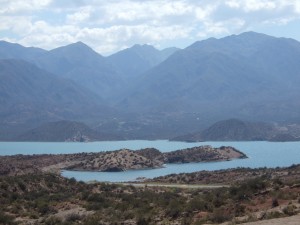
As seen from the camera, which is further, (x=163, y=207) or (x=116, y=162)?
(x=116, y=162)

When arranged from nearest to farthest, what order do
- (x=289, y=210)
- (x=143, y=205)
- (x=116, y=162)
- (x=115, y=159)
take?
(x=289, y=210), (x=143, y=205), (x=116, y=162), (x=115, y=159)

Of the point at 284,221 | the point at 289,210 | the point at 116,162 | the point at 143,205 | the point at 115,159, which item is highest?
the point at 115,159

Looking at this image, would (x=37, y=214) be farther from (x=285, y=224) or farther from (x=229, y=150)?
(x=229, y=150)

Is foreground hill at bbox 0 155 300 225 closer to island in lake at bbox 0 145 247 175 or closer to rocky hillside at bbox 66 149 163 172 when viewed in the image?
island in lake at bbox 0 145 247 175

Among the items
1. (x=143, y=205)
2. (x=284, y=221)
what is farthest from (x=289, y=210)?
(x=143, y=205)

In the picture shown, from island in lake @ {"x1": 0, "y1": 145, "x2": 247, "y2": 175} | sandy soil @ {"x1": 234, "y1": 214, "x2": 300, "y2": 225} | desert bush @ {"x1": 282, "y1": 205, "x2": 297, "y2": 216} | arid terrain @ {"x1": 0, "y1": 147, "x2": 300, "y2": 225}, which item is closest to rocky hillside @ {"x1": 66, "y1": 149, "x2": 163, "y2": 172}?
island in lake @ {"x1": 0, "y1": 145, "x2": 247, "y2": 175}

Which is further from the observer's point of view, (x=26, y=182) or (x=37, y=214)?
(x=26, y=182)

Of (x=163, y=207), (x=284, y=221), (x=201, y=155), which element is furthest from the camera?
(x=201, y=155)

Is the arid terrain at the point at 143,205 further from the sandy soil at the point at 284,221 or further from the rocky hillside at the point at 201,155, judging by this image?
the rocky hillside at the point at 201,155

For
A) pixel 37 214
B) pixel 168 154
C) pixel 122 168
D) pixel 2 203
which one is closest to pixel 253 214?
pixel 37 214

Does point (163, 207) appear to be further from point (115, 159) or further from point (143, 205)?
point (115, 159)

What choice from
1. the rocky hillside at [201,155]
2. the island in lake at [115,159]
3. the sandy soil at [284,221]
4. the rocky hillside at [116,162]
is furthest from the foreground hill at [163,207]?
the rocky hillside at [201,155]
